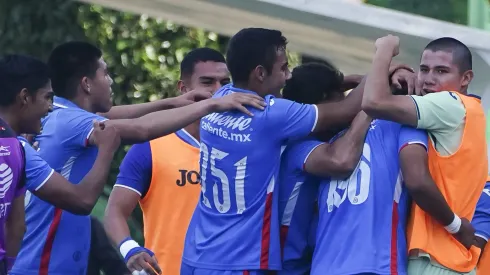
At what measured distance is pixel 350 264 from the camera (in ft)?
18.3

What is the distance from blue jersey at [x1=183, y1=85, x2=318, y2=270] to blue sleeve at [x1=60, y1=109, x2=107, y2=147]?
76cm

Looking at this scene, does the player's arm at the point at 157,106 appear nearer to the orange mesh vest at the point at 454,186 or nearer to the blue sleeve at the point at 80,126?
the blue sleeve at the point at 80,126

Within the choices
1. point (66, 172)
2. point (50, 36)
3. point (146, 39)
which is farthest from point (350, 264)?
point (146, 39)

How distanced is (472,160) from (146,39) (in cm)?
638

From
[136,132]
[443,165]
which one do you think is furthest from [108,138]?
[443,165]

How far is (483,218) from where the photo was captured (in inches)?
242

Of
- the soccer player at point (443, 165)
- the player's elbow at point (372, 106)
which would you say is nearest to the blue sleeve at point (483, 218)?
the soccer player at point (443, 165)

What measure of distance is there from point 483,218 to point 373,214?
0.83 meters

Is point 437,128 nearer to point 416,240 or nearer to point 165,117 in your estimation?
point 416,240

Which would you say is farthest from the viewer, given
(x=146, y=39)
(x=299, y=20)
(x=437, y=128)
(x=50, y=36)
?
(x=146, y=39)

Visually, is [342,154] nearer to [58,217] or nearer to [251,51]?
[251,51]

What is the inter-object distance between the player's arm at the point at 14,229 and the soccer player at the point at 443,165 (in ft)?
5.77

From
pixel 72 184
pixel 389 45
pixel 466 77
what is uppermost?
pixel 389 45

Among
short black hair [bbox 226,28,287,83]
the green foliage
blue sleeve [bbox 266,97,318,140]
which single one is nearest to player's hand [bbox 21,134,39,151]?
short black hair [bbox 226,28,287,83]
